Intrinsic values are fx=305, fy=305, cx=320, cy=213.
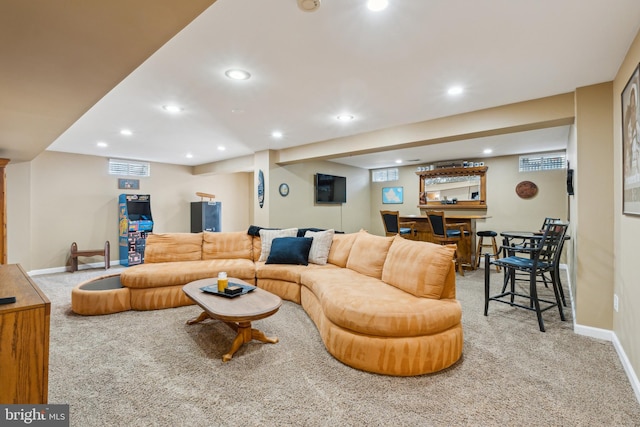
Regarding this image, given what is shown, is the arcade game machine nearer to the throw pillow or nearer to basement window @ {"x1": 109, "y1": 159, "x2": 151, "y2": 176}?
basement window @ {"x1": 109, "y1": 159, "x2": 151, "y2": 176}

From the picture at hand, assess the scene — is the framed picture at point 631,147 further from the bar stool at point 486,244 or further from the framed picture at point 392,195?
the framed picture at point 392,195

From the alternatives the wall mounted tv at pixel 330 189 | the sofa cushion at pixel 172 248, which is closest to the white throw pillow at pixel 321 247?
the sofa cushion at pixel 172 248

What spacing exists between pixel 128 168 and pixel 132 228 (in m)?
1.41

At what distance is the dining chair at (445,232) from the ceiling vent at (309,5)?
3.99 metres

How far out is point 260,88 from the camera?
282 centimetres

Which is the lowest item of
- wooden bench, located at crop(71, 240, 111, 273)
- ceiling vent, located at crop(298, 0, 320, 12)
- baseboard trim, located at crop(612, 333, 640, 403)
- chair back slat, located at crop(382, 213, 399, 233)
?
baseboard trim, located at crop(612, 333, 640, 403)

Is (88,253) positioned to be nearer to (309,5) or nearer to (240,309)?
(240,309)

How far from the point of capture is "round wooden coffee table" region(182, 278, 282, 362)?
2240 mm

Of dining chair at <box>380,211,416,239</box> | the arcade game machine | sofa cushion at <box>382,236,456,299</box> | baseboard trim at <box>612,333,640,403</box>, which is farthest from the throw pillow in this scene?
the arcade game machine

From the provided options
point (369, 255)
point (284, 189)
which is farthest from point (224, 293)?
point (284, 189)

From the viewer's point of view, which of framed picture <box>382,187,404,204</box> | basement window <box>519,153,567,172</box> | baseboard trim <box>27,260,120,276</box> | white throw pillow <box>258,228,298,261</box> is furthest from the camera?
framed picture <box>382,187,404,204</box>

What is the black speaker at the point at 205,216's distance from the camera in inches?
281

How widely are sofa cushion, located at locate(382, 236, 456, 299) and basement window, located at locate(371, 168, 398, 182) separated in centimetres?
551

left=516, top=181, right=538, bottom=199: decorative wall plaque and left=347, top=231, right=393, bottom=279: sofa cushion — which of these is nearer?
left=347, top=231, right=393, bottom=279: sofa cushion
